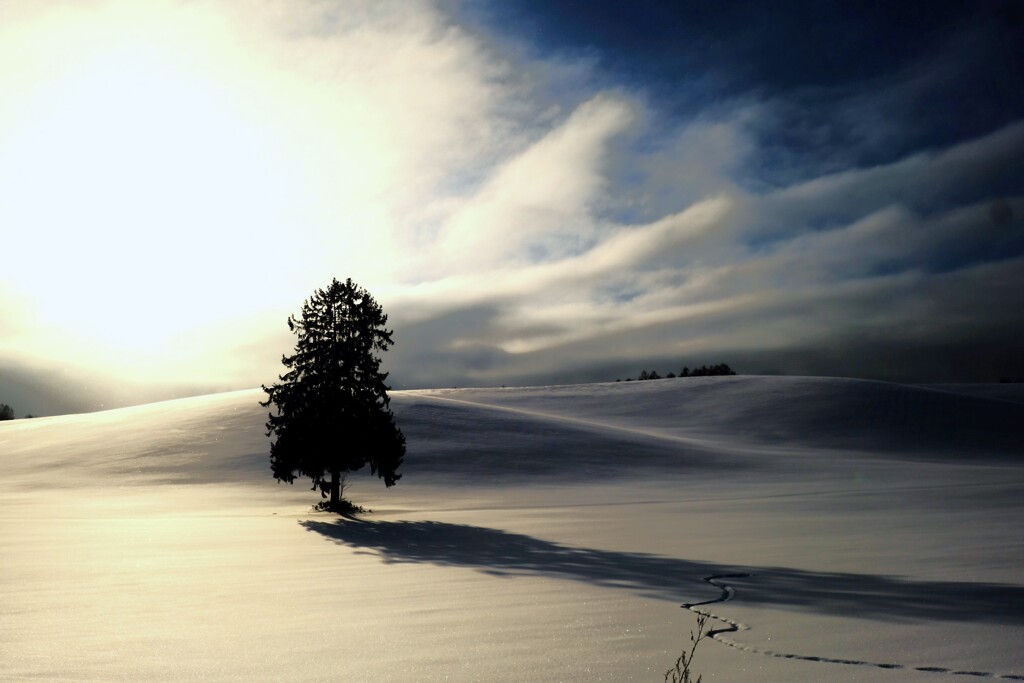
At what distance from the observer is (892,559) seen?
40.8ft

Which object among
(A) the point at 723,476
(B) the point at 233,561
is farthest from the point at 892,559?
(A) the point at 723,476

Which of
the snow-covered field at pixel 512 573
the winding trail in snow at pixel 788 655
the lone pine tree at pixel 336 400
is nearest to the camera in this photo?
the winding trail in snow at pixel 788 655

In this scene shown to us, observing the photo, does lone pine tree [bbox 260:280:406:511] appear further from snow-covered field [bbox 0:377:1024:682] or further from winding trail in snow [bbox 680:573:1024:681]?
winding trail in snow [bbox 680:573:1024:681]

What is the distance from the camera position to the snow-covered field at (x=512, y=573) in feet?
21.2

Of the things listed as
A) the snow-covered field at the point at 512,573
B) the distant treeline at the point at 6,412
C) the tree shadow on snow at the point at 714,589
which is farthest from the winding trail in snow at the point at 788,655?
the distant treeline at the point at 6,412

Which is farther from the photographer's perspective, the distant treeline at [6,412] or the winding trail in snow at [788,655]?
the distant treeline at [6,412]

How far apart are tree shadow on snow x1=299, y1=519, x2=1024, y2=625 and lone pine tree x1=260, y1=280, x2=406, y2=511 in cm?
991

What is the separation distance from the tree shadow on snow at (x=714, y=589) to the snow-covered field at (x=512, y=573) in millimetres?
62

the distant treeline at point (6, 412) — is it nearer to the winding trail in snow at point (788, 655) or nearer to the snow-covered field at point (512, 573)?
the snow-covered field at point (512, 573)

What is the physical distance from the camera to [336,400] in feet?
96.6

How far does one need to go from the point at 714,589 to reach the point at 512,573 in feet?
11.2

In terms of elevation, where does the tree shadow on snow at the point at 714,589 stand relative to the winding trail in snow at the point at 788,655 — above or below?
below

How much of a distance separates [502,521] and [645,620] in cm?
1641

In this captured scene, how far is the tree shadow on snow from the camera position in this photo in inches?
325
